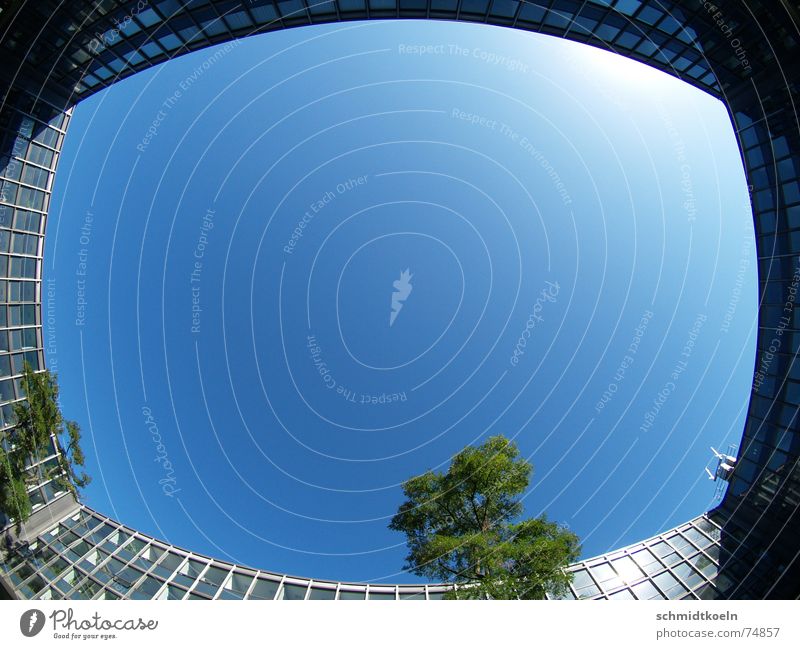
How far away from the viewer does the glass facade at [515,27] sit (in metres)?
11.5

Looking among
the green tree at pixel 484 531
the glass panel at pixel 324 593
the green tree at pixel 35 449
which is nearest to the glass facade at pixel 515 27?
the glass panel at pixel 324 593

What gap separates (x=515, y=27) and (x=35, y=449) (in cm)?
2289

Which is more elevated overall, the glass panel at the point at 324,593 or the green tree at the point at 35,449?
the green tree at the point at 35,449

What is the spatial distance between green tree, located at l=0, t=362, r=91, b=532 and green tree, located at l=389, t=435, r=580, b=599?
422 inches

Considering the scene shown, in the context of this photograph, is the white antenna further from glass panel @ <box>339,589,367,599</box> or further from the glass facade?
glass panel @ <box>339,589,367,599</box>

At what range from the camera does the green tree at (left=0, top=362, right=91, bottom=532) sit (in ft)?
35.7

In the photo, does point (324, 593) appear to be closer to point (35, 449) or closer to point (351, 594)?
point (351, 594)

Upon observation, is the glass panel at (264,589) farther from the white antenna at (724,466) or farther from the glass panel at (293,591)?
the white antenna at (724,466)

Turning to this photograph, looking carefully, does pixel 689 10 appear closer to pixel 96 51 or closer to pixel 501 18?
pixel 501 18

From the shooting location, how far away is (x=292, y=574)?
558 inches

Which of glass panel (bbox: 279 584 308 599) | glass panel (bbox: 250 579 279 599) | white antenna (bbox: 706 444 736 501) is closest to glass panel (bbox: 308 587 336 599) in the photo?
glass panel (bbox: 279 584 308 599)

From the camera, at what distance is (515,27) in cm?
1493

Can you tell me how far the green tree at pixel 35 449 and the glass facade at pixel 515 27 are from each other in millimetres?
351
